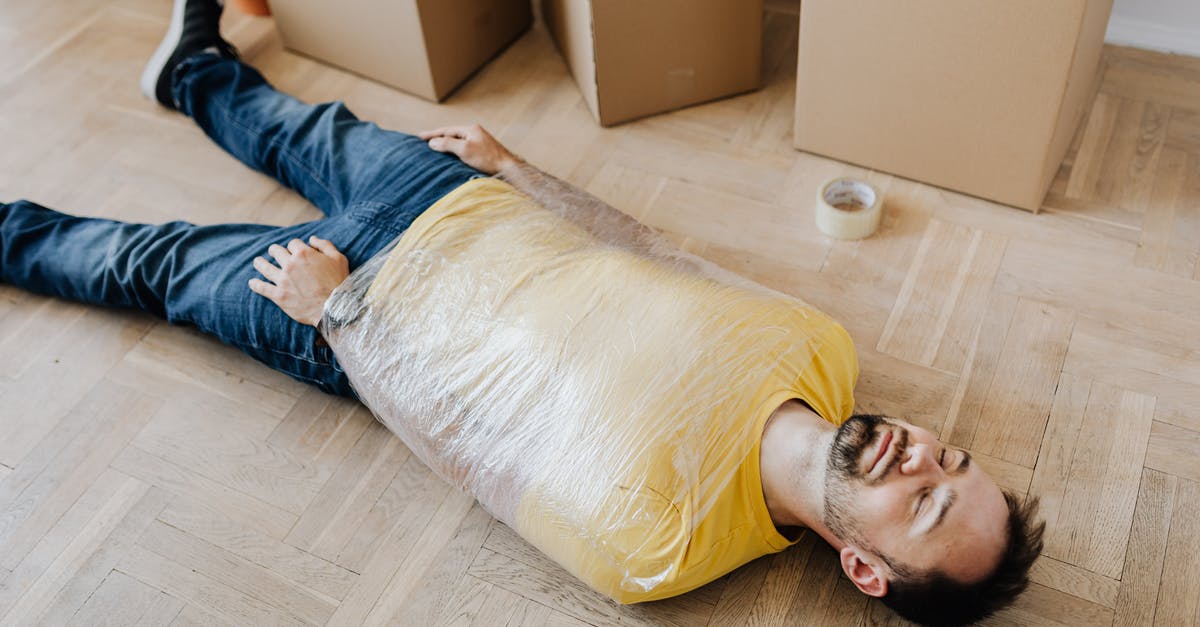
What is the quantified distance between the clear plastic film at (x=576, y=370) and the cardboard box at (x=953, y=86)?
497mm

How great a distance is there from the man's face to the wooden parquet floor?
19cm

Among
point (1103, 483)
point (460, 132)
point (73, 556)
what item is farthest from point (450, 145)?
point (1103, 483)

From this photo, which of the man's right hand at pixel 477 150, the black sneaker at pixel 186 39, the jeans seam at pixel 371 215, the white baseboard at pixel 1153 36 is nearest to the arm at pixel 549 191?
the man's right hand at pixel 477 150

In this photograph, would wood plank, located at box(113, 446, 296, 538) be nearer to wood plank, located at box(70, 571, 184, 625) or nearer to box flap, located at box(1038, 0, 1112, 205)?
wood plank, located at box(70, 571, 184, 625)

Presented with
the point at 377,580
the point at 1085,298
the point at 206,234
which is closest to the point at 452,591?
the point at 377,580

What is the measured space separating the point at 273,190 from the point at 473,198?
0.62m

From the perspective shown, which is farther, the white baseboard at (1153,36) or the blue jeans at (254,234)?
the white baseboard at (1153,36)

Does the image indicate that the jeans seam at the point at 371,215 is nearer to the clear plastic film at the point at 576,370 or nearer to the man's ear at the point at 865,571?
the clear plastic film at the point at 576,370

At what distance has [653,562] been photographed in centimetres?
117

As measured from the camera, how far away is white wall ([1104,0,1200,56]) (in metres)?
1.88

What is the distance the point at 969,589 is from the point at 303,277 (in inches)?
38.5

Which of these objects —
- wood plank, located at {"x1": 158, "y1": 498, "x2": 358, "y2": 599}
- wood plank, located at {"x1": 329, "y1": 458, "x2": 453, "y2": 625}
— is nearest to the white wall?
wood plank, located at {"x1": 329, "y1": 458, "x2": 453, "y2": 625}

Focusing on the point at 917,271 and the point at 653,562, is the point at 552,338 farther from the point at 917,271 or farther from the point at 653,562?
the point at 917,271

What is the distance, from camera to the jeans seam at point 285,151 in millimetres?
1717
